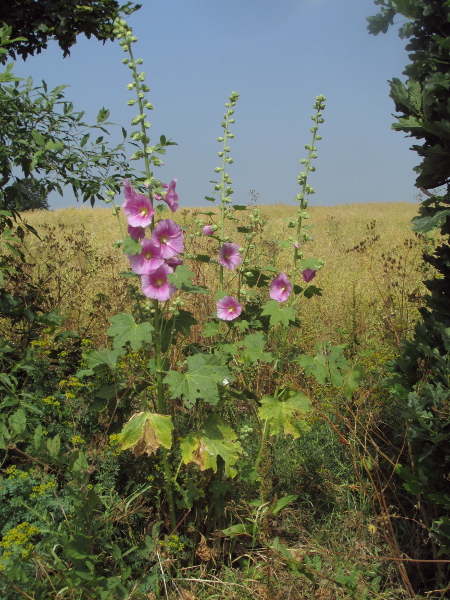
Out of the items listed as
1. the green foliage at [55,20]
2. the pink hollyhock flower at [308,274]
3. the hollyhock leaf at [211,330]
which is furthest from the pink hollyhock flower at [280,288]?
the green foliage at [55,20]

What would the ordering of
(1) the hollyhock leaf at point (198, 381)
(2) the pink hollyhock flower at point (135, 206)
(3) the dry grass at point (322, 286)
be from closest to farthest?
1. (1) the hollyhock leaf at point (198, 381)
2. (2) the pink hollyhock flower at point (135, 206)
3. (3) the dry grass at point (322, 286)

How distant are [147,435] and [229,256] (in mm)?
990

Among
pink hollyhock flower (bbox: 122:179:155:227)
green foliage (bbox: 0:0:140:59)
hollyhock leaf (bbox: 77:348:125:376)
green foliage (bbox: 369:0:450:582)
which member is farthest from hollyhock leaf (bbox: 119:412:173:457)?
green foliage (bbox: 0:0:140:59)

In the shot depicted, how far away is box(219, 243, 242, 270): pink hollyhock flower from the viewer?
267cm

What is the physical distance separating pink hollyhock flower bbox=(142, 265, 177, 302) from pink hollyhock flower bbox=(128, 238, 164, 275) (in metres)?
0.03

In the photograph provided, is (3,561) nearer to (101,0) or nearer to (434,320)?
(434,320)

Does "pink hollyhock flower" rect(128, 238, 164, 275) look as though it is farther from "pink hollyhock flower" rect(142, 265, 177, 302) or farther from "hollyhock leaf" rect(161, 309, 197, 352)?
"hollyhock leaf" rect(161, 309, 197, 352)

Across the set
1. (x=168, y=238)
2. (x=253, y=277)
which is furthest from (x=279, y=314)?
(x=168, y=238)

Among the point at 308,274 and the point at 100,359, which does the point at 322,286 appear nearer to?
the point at 308,274

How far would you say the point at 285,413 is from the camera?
2479 millimetres

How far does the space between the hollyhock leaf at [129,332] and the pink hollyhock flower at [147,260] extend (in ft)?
0.74

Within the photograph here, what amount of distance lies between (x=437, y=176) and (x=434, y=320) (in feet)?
2.16

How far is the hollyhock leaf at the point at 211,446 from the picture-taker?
2.33 m

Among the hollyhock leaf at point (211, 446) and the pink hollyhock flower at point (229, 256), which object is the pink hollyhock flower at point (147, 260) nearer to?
the pink hollyhock flower at point (229, 256)
